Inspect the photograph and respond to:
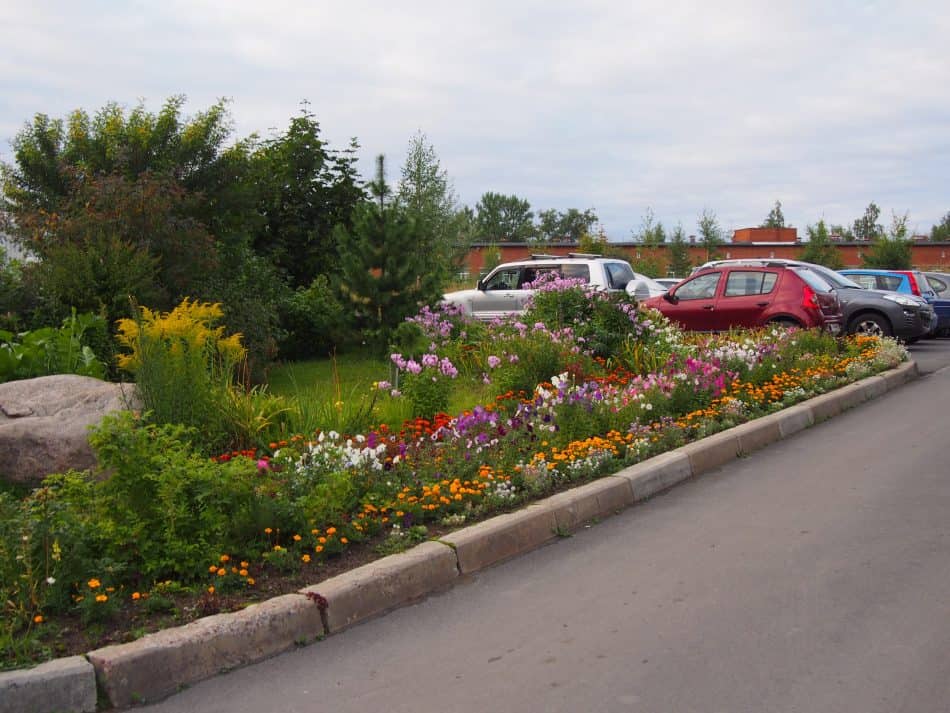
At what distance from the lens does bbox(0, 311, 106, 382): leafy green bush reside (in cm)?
884

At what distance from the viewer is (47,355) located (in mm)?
9023

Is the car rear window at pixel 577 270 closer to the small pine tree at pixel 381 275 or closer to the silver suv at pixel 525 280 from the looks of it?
the silver suv at pixel 525 280

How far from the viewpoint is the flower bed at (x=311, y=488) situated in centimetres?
434

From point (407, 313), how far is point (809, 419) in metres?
6.98

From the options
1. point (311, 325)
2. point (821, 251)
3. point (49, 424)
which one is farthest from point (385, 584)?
point (821, 251)

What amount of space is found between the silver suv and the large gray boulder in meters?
10.8

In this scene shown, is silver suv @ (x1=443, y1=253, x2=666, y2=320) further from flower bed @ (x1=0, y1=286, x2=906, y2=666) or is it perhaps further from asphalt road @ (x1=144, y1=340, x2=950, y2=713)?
asphalt road @ (x1=144, y1=340, x2=950, y2=713)

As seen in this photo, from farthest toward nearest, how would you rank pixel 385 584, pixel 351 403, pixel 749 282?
1. pixel 749 282
2. pixel 351 403
3. pixel 385 584

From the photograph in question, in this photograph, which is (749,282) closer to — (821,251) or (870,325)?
(870,325)

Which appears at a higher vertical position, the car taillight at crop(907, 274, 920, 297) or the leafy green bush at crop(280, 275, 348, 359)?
the car taillight at crop(907, 274, 920, 297)

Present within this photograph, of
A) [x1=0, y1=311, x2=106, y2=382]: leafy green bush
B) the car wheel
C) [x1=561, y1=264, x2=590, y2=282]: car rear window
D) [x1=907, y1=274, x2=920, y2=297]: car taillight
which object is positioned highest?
[x1=561, y1=264, x2=590, y2=282]: car rear window

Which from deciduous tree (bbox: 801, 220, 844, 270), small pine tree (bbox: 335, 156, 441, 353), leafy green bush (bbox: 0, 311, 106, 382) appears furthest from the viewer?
deciduous tree (bbox: 801, 220, 844, 270)

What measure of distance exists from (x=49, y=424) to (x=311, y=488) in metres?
2.41

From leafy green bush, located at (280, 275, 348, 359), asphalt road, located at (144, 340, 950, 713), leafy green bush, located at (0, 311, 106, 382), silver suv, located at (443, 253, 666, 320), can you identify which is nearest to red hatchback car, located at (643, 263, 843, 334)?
silver suv, located at (443, 253, 666, 320)
